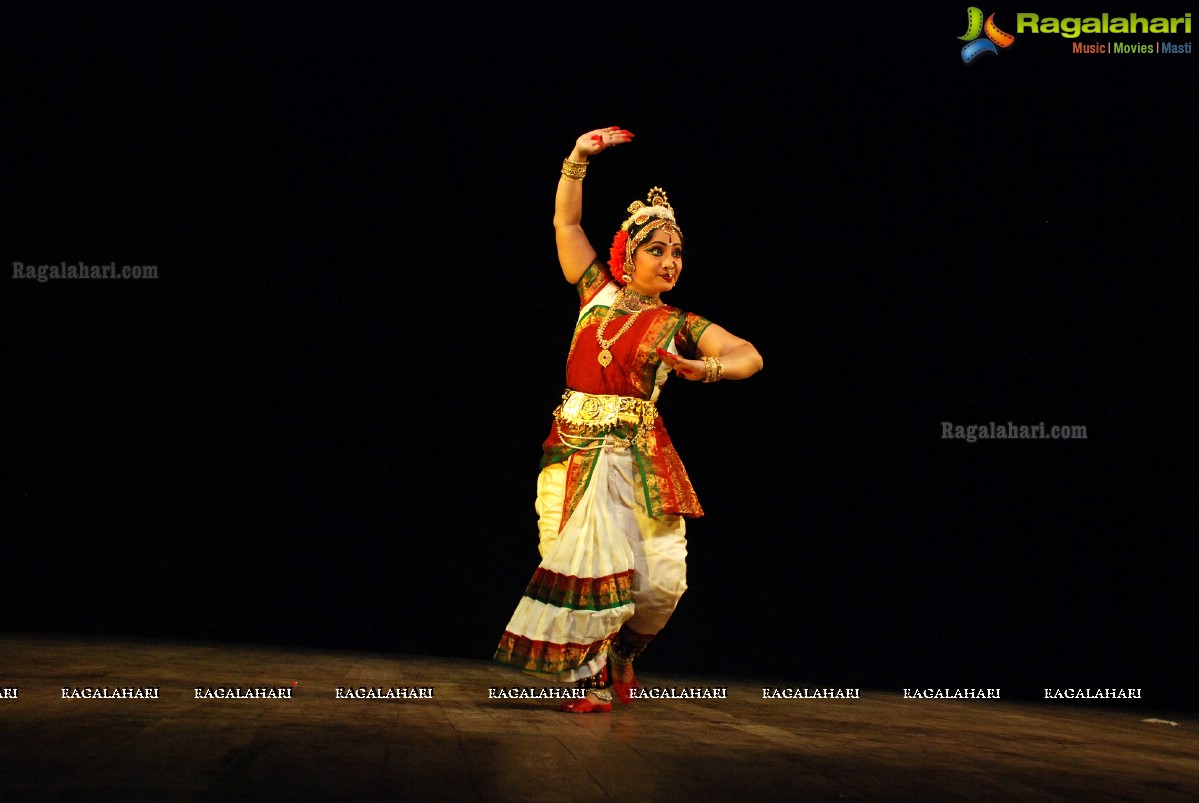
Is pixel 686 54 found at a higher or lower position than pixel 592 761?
higher

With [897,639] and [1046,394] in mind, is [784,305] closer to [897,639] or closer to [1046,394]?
[1046,394]

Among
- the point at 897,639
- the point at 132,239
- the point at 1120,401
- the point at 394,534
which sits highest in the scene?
the point at 132,239

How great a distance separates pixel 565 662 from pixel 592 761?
1.04 meters

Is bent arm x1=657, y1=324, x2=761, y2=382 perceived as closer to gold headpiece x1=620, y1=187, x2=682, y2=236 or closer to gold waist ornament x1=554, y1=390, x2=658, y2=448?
gold waist ornament x1=554, y1=390, x2=658, y2=448

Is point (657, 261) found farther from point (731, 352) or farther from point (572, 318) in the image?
point (572, 318)

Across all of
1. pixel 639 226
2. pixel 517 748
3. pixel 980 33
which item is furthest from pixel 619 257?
pixel 980 33

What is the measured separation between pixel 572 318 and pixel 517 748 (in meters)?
3.00

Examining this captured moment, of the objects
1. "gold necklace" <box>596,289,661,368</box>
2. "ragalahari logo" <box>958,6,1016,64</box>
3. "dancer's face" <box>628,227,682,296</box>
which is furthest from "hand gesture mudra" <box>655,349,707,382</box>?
"ragalahari logo" <box>958,6,1016,64</box>

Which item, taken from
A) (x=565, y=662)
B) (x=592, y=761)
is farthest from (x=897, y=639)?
(x=592, y=761)

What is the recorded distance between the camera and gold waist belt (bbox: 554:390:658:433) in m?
3.41

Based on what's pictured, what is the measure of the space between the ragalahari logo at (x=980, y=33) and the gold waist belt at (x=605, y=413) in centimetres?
226

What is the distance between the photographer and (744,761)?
7.40ft

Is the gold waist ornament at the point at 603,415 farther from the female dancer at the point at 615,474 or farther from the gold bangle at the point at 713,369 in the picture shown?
the gold bangle at the point at 713,369

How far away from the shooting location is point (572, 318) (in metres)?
5.16
